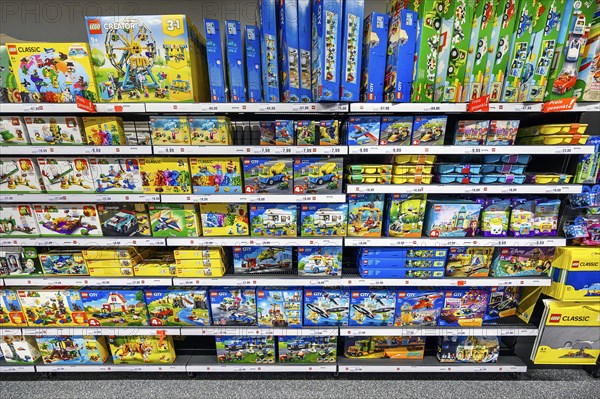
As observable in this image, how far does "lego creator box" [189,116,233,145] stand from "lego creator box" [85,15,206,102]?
5.4 inches

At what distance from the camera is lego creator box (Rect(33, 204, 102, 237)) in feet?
6.01

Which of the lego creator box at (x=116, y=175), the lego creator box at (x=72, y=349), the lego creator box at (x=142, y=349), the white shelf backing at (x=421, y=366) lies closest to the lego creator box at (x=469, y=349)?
the white shelf backing at (x=421, y=366)

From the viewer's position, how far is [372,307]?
1.97m

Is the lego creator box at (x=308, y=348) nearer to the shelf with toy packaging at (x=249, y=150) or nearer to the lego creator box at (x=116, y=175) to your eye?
the shelf with toy packaging at (x=249, y=150)

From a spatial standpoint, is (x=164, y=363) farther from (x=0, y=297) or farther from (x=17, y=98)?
(x=17, y=98)

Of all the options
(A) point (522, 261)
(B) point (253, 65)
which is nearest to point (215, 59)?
(B) point (253, 65)

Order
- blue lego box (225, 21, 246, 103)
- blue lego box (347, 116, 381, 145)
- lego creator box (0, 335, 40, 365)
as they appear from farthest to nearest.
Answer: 1. lego creator box (0, 335, 40, 365)
2. blue lego box (347, 116, 381, 145)
3. blue lego box (225, 21, 246, 103)

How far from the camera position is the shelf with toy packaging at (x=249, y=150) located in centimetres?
167

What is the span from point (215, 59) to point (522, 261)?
2.46 meters

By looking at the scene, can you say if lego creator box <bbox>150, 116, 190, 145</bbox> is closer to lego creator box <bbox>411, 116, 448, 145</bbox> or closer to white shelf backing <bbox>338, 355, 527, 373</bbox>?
lego creator box <bbox>411, 116, 448, 145</bbox>

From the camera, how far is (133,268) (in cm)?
193

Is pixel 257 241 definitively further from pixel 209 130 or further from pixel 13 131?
pixel 13 131

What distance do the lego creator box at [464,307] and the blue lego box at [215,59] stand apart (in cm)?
207

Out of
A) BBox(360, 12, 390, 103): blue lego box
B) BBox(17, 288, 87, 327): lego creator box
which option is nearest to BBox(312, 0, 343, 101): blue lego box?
BBox(360, 12, 390, 103): blue lego box
